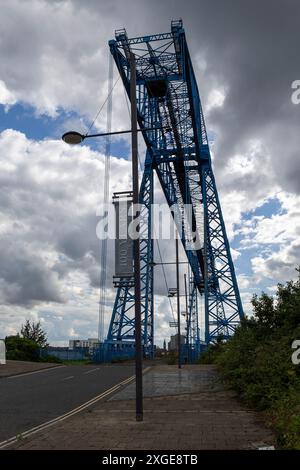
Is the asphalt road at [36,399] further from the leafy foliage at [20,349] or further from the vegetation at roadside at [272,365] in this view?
the leafy foliage at [20,349]

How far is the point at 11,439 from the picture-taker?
24.8 feet

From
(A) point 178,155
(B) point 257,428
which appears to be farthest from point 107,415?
(A) point 178,155

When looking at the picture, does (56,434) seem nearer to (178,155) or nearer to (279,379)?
(279,379)

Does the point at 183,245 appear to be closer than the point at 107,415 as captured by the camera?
No

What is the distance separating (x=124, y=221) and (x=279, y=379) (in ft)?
68.1

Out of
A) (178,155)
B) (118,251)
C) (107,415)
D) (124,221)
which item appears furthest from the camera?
(178,155)

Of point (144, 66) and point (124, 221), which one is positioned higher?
point (144, 66)

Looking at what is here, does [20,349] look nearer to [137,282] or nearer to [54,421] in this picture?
[54,421]

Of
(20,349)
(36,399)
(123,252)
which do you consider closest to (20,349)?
(20,349)

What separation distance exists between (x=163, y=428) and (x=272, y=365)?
12.2ft

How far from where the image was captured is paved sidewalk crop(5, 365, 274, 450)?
663 centimetres

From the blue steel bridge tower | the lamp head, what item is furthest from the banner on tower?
the lamp head

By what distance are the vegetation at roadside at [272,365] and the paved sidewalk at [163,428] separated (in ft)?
1.22

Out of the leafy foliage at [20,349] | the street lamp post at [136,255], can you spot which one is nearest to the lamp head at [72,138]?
the street lamp post at [136,255]
